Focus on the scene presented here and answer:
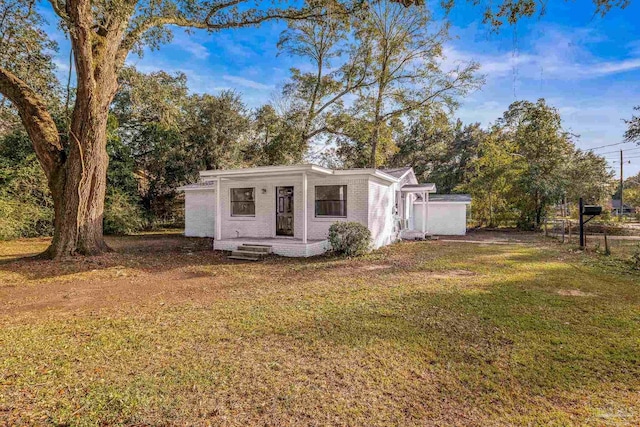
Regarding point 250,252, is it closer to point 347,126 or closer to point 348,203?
point 348,203

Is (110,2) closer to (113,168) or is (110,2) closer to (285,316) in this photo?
(285,316)

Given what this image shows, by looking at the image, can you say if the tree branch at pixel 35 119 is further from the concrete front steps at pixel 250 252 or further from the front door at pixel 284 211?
the front door at pixel 284 211

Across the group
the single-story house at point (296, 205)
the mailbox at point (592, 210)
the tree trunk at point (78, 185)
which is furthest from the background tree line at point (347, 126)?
the mailbox at point (592, 210)

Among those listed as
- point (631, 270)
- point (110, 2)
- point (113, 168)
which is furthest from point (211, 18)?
point (631, 270)

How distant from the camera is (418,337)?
391 cm

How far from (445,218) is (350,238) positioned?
10.3 meters

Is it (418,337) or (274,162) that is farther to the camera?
(274,162)

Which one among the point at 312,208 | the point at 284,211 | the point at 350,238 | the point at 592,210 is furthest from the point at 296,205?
the point at 592,210

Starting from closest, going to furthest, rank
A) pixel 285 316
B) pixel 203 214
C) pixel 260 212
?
pixel 285 316 → pixel 260 212 → pixel 203 214

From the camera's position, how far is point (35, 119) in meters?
8.41

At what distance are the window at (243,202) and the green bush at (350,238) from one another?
3.92 meters

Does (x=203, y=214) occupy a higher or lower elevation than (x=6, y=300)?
higher

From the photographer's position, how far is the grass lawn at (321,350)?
2508mm

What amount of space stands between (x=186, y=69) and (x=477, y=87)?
57.3ft
